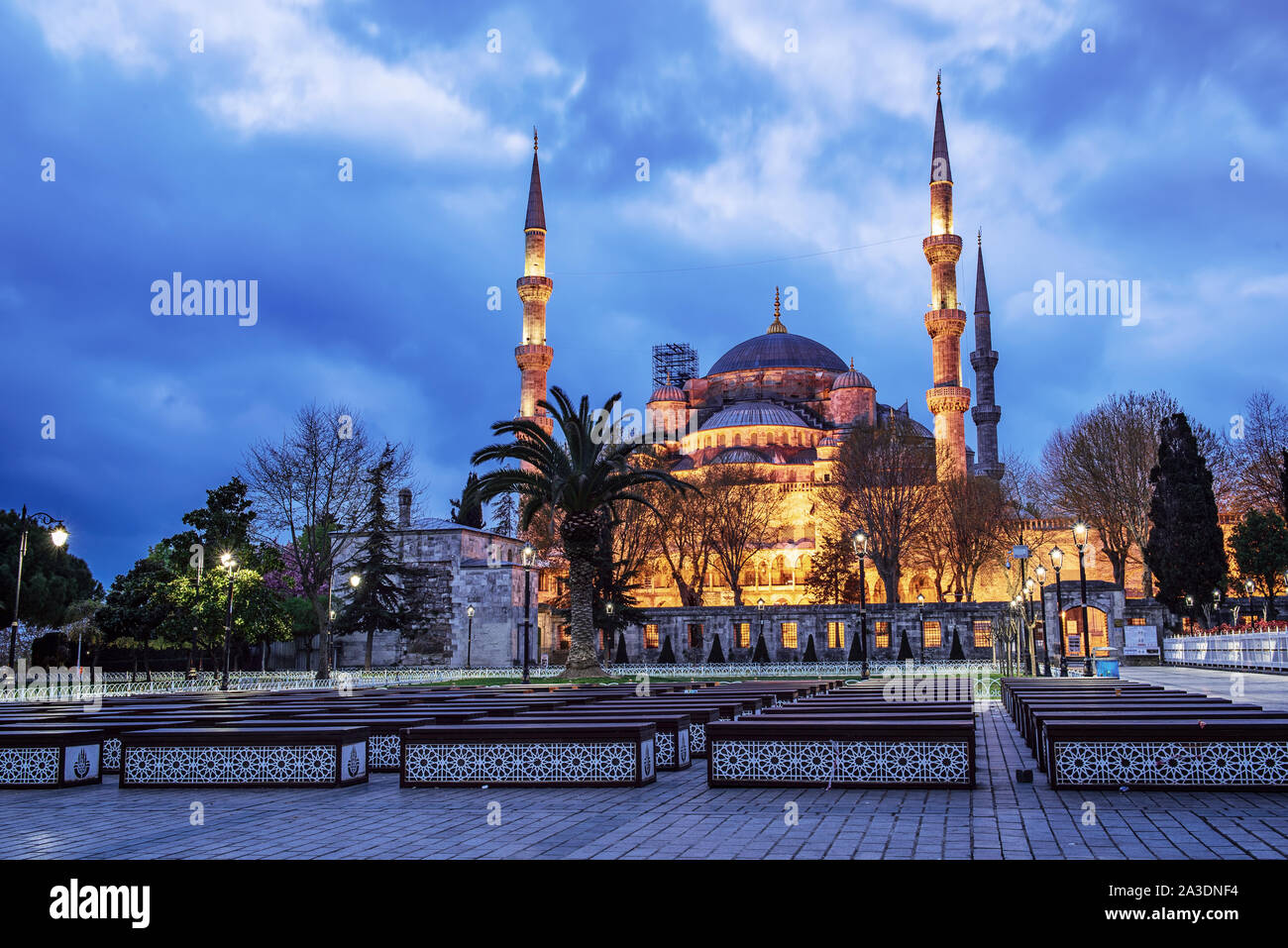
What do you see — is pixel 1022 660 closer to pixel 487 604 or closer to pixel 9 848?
pixel 487 604

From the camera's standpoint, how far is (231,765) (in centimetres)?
960

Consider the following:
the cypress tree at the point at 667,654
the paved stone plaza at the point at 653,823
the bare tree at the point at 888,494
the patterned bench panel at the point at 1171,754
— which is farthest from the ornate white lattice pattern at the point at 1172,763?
the cypress tree at the point at 667,654

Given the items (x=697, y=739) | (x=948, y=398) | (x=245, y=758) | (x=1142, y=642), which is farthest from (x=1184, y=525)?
(x=245, y=758)

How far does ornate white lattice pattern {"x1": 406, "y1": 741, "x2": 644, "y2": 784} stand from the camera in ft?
29.8

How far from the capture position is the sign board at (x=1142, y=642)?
1523 inches

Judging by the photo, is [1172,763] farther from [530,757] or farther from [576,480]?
[576,480]

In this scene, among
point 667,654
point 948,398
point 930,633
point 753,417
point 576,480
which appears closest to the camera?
point 576,480

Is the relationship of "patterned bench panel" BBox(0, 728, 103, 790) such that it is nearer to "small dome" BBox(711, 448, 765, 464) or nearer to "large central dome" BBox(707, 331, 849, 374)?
"small dome" BBox(711, 448, 765, 464)

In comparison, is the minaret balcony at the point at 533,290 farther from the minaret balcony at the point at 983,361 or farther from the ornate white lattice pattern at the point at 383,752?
the ornate white lattice pattern at the point at 383,752

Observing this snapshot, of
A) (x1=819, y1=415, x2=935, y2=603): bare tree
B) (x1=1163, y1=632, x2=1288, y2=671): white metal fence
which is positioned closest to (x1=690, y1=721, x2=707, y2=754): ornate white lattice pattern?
(x1=1163, y1=632, x2=1288, y2=671): white metal fence

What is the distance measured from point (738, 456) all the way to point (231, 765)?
209 feet

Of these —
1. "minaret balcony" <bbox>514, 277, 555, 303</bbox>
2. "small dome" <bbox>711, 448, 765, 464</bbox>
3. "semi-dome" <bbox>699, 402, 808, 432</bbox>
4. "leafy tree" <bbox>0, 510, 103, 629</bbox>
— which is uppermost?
"minaret balcony" <bbox>514, 277, 555, 303</bbox>

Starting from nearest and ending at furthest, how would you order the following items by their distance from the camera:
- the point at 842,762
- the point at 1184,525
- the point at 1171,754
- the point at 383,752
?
the point at 1171,754, the point at 842,762, the point at 383,752, the point at 1184,525

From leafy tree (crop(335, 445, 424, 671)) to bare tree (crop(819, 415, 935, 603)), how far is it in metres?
20.7
